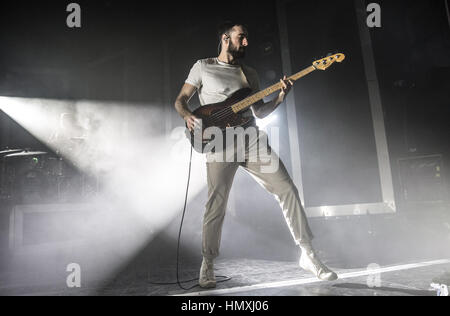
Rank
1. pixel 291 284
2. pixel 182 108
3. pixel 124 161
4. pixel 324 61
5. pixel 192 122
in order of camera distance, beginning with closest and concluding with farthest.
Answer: pixel 291 284, pixel 192 122, pixel 182 108, pixel 324 61, pixel 124 161

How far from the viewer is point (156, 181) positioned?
16.1 feet

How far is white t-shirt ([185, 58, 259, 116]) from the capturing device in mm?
2131

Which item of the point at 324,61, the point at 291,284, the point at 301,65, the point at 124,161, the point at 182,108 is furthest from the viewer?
the point at 124,161

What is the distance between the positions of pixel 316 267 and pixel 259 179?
0.69 meters

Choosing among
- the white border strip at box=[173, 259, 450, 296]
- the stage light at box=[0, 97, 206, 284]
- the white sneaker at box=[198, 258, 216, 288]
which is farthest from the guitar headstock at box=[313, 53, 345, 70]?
the stage light at box=[0, 97, 206, 284]

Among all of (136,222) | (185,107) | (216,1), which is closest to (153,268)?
(185,107)

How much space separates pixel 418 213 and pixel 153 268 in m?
2.84

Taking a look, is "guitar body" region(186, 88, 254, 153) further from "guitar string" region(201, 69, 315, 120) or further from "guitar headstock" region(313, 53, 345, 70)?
"guitar headstock" region(313, 53, 345, 70)

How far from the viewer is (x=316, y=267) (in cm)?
186

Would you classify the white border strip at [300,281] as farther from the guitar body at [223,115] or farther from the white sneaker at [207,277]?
the guitar body at [223,115]

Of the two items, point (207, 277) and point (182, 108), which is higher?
point (182, 108)

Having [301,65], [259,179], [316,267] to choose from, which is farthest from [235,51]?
[301,65]

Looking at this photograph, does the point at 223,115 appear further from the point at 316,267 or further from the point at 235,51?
the point at 316,267

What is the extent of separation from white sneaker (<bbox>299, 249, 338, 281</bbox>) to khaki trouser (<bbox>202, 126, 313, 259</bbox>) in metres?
0.10
